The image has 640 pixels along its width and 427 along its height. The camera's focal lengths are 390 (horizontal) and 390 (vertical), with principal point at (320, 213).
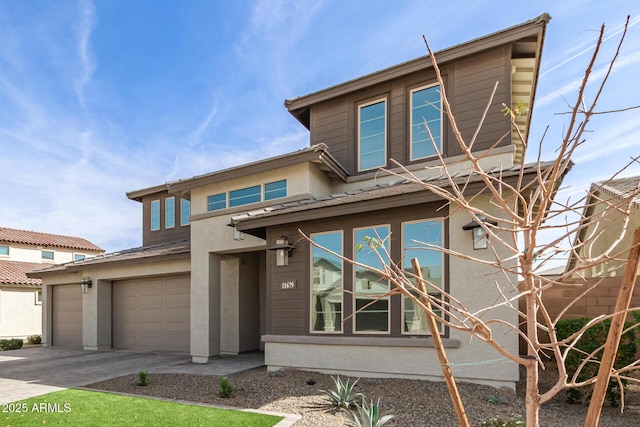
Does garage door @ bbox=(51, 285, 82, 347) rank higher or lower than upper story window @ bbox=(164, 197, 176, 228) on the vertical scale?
lower

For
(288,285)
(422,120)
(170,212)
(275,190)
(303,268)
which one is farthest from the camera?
(170,212)

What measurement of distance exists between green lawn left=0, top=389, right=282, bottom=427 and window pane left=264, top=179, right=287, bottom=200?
5.40m

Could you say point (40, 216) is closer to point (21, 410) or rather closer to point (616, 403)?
point (21, 410)

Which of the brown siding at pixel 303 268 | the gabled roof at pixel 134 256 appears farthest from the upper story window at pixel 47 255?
the brown siding at pixel 303 268

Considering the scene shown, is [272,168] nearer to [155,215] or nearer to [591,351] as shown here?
[591,351]

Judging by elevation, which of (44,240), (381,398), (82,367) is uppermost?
Answer: (44,240)

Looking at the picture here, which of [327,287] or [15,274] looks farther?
[15,274]

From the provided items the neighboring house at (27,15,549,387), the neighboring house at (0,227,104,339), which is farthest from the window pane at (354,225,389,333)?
the neighboring house at (0,227,104,339)

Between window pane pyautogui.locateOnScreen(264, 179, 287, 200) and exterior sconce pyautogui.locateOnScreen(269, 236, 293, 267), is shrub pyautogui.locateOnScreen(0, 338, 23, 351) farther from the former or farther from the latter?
exterior sconce pyautogui.locateOnScreen(269, 236, 293, 267)

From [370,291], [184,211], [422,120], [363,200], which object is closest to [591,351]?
A: [370,291]

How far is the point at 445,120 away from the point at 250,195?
5436 millimetres

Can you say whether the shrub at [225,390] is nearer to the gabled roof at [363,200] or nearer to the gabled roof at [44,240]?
the gabled roof at [363,200]

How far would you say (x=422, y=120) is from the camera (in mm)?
9641

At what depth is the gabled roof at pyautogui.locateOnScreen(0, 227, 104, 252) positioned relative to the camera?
22.9 metres
